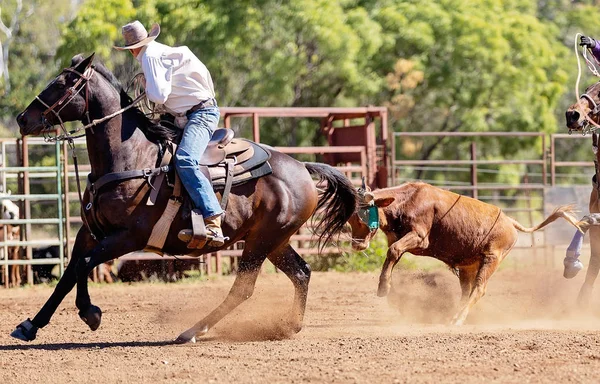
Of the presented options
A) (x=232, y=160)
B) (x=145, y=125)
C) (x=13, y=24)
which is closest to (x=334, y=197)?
(x=232, y=160)

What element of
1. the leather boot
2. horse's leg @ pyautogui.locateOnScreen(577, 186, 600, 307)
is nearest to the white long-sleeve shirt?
the leather boot

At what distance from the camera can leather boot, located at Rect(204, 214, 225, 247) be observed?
23.9ft

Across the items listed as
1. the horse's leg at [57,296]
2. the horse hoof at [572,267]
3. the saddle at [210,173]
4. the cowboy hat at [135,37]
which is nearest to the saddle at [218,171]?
the saddle at [210,173]

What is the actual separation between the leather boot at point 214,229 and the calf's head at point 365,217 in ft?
5.40

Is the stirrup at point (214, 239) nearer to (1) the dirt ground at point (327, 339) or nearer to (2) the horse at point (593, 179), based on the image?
(1) the dirt ground at point (327, 339)

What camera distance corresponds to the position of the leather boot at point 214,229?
7281mm

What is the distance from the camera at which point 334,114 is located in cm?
1482

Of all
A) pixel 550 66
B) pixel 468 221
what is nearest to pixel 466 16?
pixel 550 66

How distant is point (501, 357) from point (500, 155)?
1917 centimetres

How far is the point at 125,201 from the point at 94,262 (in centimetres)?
50

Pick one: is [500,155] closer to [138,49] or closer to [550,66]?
[550,66]

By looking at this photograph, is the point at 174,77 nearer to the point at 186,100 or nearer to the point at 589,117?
the point at 186,100

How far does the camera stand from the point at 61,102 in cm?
717

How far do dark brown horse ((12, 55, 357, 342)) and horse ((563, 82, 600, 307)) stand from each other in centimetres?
247
